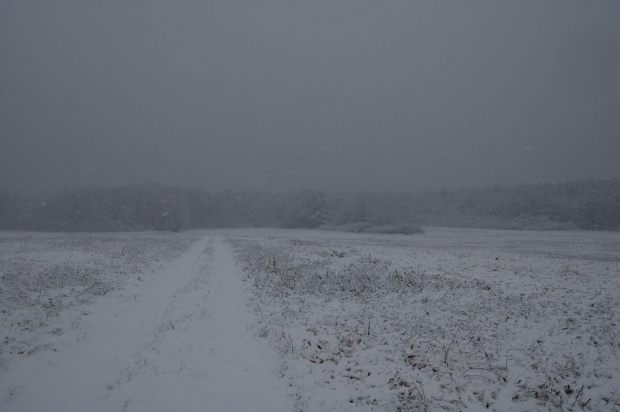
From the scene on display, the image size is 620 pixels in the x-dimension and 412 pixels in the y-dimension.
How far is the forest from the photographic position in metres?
68.4

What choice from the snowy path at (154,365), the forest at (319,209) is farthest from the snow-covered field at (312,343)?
the forest at (319,209)

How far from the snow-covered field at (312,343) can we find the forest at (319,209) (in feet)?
172

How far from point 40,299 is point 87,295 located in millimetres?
1457

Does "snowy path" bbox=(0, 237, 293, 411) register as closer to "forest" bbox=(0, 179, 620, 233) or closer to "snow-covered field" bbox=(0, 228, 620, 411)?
"snow-covered field" bbox=(0, 228, 620, 411)

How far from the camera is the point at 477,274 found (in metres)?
15.6

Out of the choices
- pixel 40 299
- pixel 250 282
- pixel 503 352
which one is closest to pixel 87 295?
pixel 40 299

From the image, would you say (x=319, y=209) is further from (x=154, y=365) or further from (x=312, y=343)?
(x=154, y=365)

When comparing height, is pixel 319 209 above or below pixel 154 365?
above

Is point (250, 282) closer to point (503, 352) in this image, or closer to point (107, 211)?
point (503, 352)

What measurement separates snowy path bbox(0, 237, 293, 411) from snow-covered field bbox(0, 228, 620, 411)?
1.5 inches

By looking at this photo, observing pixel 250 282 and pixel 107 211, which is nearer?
pixel 250 282

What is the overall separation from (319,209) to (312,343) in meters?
78.1

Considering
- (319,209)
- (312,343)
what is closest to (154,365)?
(312,343)

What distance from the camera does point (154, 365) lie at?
704cm
